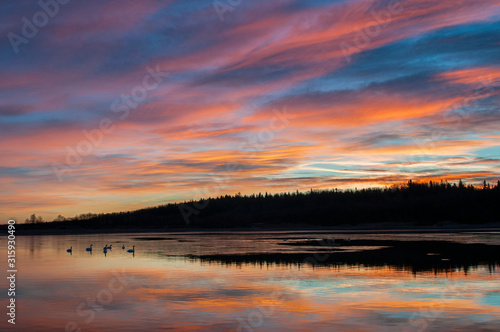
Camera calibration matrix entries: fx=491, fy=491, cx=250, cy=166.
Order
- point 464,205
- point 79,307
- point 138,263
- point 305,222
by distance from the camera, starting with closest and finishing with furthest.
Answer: point 79,307 → point 138,263 → point 464,205 → point 305,222

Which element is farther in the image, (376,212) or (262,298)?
(376,212)

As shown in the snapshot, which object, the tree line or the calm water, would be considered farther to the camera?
the tree line

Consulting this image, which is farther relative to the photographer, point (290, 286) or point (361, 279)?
point (361, 279)

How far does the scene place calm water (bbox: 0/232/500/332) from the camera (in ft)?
46.9

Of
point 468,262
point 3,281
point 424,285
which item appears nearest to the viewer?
point 424,285

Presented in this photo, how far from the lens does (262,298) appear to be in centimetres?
1819

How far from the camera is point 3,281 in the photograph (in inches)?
942

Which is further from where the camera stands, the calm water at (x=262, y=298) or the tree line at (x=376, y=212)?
the tree line at (x=376, y=212)

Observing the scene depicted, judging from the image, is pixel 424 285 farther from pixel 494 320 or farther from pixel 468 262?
pixel 468 262

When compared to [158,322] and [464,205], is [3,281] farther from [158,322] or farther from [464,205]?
[464,205]

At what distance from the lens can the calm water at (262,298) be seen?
14297mm

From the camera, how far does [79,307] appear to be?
17.1m

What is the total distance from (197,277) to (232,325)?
10.2 metres

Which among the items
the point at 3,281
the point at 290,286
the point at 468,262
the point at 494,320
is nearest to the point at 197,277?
the point at 290,286
